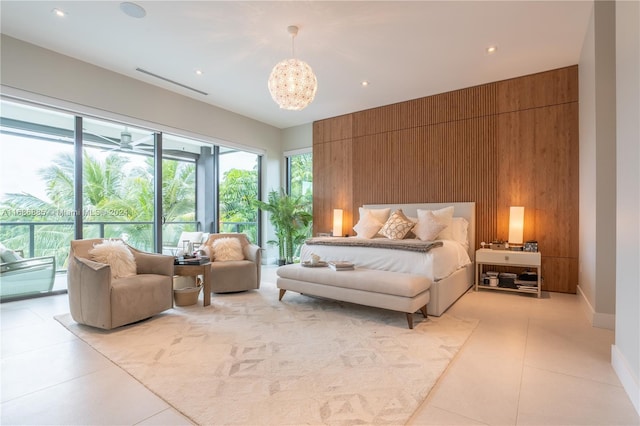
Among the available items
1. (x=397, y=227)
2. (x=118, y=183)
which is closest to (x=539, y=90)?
(x=397, y=227)

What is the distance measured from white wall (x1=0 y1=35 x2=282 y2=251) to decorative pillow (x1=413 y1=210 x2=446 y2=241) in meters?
3.84

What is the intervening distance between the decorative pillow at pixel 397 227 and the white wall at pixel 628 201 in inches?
100

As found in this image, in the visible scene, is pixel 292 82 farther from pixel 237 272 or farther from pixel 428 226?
pixel 428 226

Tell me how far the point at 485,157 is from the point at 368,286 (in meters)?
3.21

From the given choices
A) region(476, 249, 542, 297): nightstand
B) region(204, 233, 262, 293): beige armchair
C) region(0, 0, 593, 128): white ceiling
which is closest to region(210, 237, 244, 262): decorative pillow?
region(204, 233, 262, 293): beige armchair

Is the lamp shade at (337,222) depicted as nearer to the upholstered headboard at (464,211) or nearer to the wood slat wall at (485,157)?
the wood slat wall at (485,157)

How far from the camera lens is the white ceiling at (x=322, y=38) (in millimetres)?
3051

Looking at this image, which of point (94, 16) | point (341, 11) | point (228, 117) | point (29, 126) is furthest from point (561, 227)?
point (29, 126)

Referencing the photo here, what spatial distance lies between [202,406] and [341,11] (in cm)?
349

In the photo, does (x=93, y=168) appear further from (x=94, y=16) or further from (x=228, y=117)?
(x=228, y=117)

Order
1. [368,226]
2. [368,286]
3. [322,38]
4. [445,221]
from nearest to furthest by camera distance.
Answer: [368,286]
[322,38]
[445,221]
[368,226]

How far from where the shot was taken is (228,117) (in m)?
6.02

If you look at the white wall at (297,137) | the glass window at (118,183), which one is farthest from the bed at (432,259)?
the white wall at (297,137)

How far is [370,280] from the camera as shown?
3.04 meters
